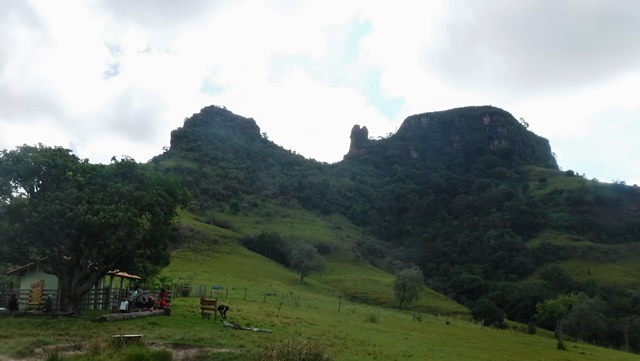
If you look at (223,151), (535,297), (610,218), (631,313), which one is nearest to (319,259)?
(535,297)

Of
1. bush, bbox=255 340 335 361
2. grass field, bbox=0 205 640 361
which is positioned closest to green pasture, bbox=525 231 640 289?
grass field, bbox=0 205 640 361

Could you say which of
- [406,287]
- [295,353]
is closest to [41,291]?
[295,353]

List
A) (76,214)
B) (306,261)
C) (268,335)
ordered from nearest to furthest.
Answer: (268,335) → (76,214) → (306,261)

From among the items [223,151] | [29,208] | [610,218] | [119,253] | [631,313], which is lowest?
[631,313]

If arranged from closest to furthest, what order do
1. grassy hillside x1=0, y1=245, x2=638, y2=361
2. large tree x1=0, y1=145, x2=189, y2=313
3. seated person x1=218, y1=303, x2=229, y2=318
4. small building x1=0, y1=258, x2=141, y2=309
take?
grassy hillside x1=0, y1=245, x2=638, y2=361 < large tree x1=0, y1=145, x2=189, y2=313 < seated person x1=218, y1=303, x2=229, y2=318 < small building x1=0, y1=258, x2=141, y2=309

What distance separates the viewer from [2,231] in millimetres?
29328

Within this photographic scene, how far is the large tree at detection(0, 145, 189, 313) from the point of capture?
29609 millimetres

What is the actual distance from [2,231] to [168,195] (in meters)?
9.90

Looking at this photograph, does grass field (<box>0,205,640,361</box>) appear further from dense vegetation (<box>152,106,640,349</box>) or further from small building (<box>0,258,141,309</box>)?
dense vegetation (<box>152,106,640,349</box>)

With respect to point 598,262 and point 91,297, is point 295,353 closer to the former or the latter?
point 91,297

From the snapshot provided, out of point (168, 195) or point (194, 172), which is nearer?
point (168, 195)

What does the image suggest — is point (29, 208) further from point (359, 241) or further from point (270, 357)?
point (359, 241)

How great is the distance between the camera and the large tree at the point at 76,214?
1166 inches

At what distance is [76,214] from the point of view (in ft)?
97.5
